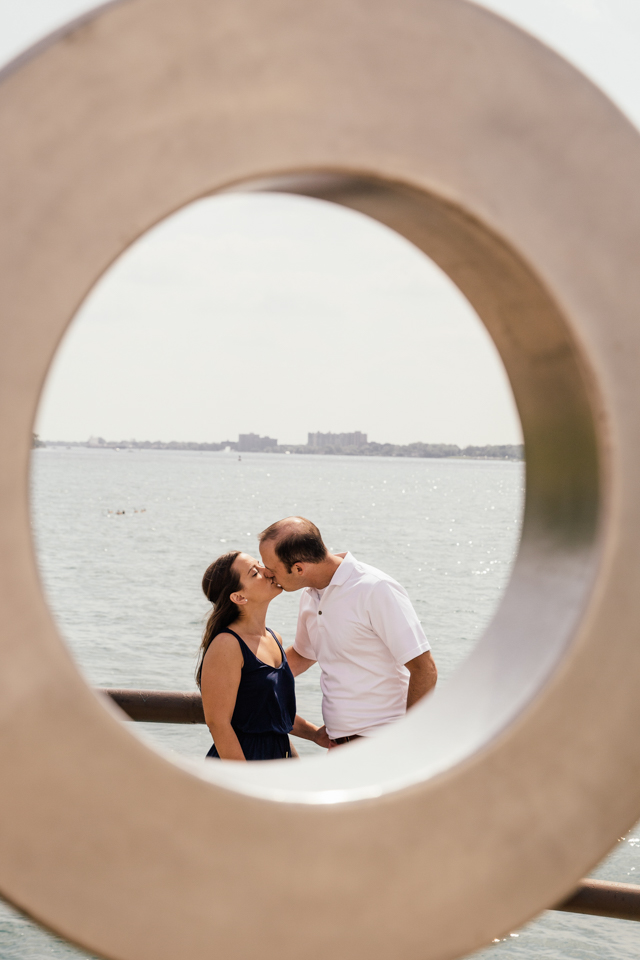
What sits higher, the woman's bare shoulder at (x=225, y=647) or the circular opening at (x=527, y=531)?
the circular opening at (x=527, y=531)

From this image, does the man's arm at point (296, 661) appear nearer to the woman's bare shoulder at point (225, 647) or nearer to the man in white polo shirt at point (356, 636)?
the man in white polo shirt at point (356, 636)

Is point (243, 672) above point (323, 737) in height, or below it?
above

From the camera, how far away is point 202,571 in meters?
40.2

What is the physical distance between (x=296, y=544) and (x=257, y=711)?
32.6 inches

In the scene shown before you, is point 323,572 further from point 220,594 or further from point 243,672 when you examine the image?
point 243,672

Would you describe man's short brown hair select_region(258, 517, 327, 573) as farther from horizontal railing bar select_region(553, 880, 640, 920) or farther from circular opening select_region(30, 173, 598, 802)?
circular opening select_region(30, 173, 598, 802)

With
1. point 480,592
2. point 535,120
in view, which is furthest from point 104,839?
point 480,592

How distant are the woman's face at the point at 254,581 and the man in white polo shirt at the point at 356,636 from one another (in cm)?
5

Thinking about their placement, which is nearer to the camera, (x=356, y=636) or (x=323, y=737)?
(x=356, y=636)

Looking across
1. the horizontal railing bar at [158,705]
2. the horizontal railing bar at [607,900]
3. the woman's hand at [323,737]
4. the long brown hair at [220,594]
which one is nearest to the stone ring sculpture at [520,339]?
the horizontal railing bar at [607,900]

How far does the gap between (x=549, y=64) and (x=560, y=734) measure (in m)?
1.16

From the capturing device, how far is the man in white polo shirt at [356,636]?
4340mm

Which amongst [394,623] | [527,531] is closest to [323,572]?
[394,623]

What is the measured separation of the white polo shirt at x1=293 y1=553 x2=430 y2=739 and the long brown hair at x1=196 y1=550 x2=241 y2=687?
46cm
